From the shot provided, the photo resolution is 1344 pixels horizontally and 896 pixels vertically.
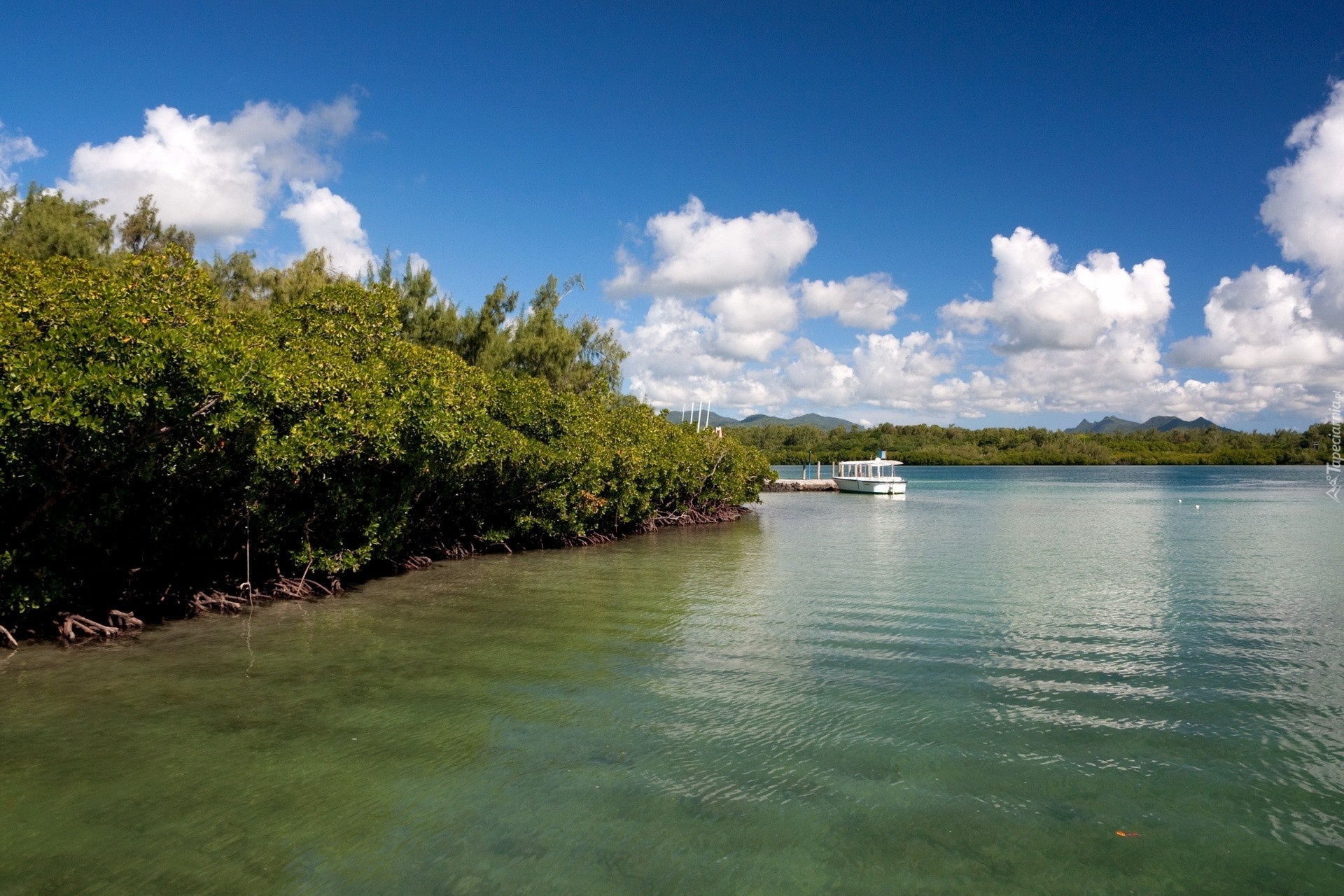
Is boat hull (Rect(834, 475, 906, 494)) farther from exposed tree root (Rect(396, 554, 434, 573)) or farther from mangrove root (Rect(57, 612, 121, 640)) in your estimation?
mangrove root (Rect(57, 612, 121, 640))

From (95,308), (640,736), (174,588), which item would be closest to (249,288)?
(174,588)

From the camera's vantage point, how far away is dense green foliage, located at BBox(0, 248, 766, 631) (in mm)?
9977

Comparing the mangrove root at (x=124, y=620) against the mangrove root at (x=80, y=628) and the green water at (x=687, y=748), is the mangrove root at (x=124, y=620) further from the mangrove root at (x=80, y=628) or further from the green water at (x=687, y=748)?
the green water at (x=687, y=748)

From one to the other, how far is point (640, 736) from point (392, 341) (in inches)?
478

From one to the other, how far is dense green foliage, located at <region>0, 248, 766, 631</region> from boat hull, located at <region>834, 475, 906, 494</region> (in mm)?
41999

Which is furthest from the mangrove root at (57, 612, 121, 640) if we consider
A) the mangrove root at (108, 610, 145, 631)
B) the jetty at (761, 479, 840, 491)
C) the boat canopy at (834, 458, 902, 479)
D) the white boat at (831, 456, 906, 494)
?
the jetty at (761, 479, 840, 491)

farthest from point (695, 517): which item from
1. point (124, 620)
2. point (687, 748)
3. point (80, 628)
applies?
point (687, 748)

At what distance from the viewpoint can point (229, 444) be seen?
13273 millimetres

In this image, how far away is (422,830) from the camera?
21.2 feet

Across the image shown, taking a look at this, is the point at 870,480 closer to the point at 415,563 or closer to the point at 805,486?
the point at 805,486

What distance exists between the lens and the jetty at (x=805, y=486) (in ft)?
236

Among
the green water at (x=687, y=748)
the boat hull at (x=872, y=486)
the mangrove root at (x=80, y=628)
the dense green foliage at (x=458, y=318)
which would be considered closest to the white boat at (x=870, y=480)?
the boat hull at (x=872, y=486)

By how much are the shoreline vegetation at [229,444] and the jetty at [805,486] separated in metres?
45.8

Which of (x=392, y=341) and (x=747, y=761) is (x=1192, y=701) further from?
(x=392, y=341)
